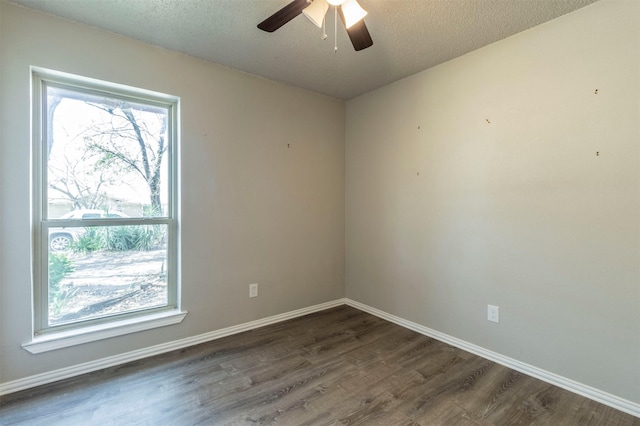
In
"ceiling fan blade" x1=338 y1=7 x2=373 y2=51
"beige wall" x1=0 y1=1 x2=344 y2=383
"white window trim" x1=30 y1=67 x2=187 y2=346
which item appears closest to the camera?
"ceiling fan blade" x1=338 y1=7 x2=373 y2=51

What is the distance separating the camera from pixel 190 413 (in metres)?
1.70

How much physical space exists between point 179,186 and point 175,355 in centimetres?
133

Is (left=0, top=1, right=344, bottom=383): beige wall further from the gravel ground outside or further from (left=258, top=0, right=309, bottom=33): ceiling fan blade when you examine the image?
(left=258, top=0, right=309, bottom=33): ceiling fan blade

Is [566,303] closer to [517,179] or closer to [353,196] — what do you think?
[517,179]

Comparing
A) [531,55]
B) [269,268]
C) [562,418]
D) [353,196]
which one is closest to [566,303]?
[562,418]

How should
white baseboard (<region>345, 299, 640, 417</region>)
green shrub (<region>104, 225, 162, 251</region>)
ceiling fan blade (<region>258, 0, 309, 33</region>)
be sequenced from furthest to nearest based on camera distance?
green shrub (<region>104, 225, 162, 251</region>), white baseboard (<region>345, 299, 640, 417</region>), ceiling fan blade (<region>258, 0, 309, 33</region>)

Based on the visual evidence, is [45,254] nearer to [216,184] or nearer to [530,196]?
[216,184]

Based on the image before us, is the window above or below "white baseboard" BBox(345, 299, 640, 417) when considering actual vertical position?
above

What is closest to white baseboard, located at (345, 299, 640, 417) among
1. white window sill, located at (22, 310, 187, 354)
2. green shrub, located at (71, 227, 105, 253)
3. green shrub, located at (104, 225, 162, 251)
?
white window sill, located at (22, 310, 187, 354)

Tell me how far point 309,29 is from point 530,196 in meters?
1.93

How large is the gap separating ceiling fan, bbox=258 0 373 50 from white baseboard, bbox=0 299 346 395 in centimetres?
238

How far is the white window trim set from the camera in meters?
1.97

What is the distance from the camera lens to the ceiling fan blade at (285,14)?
144cm

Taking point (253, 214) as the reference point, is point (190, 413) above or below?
below
